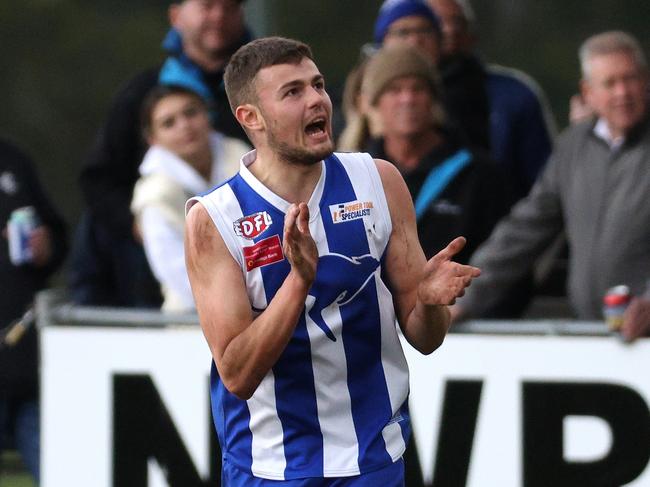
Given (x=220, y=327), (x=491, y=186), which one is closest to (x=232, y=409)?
(x=220, y=327)

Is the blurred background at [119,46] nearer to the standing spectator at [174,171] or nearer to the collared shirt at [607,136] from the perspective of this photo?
the standing spectator at [174,171]

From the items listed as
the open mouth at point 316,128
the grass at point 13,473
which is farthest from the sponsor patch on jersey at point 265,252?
the grass at point 13,473

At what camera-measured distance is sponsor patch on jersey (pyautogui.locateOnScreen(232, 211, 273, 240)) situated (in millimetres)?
4133

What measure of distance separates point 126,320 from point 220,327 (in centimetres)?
221

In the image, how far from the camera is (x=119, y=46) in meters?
9.82

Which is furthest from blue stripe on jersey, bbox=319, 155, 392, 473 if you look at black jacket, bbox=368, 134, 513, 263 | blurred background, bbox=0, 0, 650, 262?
blurred background, bbox=0, 0, 650, 262

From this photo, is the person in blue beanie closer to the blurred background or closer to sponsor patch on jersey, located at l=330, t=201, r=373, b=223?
the blurred background

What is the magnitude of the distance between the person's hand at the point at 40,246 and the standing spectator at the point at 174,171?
460 mm

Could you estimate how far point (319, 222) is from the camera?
4.18 metres

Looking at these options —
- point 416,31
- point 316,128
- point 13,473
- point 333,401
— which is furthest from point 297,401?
point 13,473

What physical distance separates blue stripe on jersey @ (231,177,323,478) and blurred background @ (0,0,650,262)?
5035mm

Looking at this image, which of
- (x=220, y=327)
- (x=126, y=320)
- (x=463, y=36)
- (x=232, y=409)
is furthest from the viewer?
(x=463, y=36)

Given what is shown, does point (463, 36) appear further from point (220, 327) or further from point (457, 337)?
point (220, 327)

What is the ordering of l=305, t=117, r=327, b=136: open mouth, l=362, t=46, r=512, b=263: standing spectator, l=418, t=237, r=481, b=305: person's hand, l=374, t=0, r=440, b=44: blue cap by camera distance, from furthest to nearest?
l=374, t=0, r=440, b=44: blue cap → l=362, t=46, r=512, b=263: standing spectator → l=305, t=117, r=327, b=136: open mouth → l=418, t=237, r=481, b=305: person's hand
